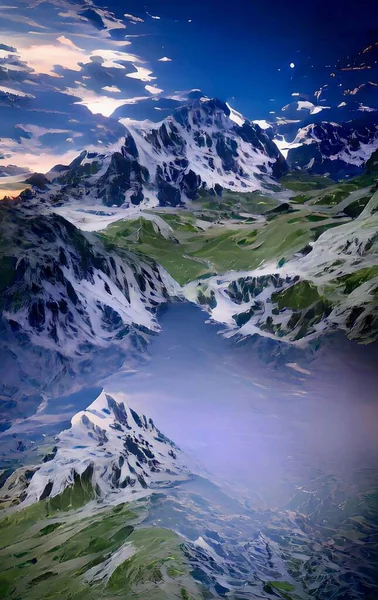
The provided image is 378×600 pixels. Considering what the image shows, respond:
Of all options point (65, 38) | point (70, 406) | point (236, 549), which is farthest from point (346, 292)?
point (65, 38)

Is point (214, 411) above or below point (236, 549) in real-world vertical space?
above

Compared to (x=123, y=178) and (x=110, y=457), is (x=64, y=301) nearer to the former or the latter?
(x=123, y=178)

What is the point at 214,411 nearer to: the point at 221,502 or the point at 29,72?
the point at 221,502

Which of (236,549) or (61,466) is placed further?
(61,466)

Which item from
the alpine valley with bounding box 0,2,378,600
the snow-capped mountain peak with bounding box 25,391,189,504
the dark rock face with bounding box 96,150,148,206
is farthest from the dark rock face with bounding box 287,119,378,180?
the snow-capped mountain peak with bounding box 25,391,189,504

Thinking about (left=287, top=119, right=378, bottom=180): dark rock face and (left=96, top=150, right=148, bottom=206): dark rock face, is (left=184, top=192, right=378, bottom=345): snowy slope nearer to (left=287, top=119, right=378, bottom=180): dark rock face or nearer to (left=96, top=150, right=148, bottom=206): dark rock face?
(left=287, top=119, right=378, bottom=180): dark rock face

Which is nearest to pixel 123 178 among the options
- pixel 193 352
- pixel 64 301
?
pixel 64 301

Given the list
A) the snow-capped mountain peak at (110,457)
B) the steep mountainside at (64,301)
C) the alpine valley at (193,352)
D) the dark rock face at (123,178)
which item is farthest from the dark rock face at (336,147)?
the snow-capped mountain peak at (110,457)

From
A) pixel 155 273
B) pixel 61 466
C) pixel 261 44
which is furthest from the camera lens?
pixel 155 273

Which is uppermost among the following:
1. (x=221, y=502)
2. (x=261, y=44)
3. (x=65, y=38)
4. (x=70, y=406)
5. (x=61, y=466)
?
(x=65, y=38)
